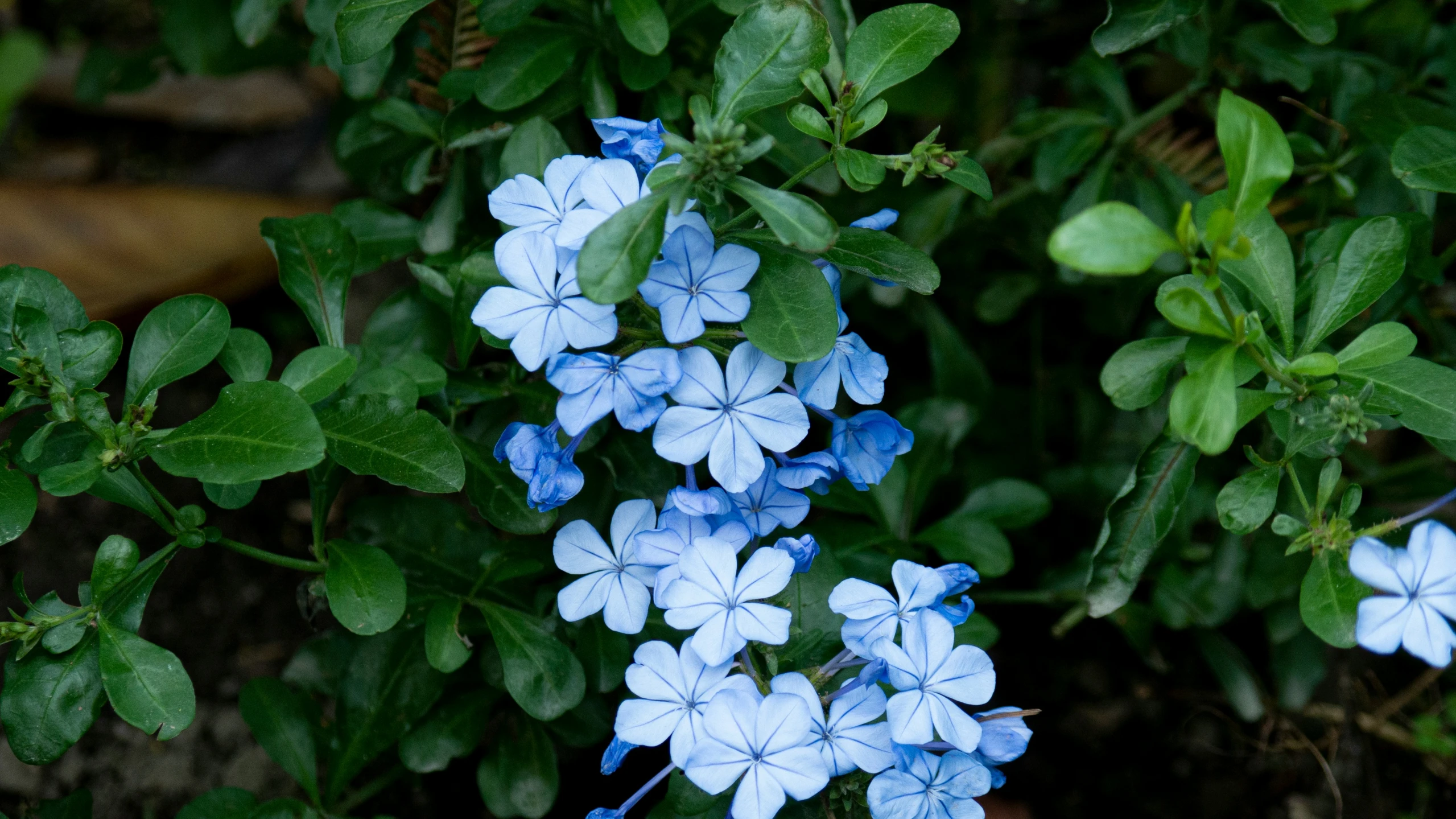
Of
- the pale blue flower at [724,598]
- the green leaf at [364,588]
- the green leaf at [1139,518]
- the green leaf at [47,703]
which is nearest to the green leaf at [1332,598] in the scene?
the green leaf at [1139,518]

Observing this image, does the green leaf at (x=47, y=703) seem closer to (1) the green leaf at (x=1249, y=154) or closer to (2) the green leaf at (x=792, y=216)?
(2) the green leaf at (x=792, y=216)

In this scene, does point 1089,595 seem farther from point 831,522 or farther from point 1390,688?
point 1390,688

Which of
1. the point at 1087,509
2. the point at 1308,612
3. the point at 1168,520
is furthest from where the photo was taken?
the point at 1087,509

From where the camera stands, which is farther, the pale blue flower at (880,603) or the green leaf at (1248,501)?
the green leaf at (1248,501)

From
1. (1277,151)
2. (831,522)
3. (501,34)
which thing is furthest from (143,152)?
(1277,151)

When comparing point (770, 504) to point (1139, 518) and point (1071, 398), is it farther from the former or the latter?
point (1071, 398)

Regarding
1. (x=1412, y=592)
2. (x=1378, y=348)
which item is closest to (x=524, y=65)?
(x=1378, y=348)

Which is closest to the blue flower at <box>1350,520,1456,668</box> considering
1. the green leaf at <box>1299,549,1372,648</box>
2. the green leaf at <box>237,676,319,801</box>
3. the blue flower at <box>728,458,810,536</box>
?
the green leaf at <box>1299,549,1372,648</box>

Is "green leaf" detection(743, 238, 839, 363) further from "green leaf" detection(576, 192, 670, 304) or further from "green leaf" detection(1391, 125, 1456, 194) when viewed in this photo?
"green leaf" detection(1391, 125, 1456, 194)
